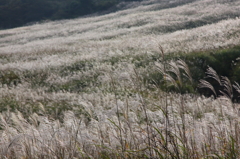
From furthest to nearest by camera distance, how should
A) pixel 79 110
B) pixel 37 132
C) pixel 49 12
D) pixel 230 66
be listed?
1. pixel 49 12
2. pixel 230 66
3. pixel 79 110
4. pixel 37 132

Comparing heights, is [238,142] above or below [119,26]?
below

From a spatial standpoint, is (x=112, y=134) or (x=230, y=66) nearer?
(x=112, y=134)

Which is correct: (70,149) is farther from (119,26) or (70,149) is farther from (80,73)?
(119,26)

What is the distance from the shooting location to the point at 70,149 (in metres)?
3.18

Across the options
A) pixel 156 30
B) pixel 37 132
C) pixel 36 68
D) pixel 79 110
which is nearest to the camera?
pixel 37 132

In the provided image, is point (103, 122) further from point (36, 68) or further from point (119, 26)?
point (119, 26)

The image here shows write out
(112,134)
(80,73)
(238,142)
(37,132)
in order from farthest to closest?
(80,73), (37,132), (112,134), (238,142)

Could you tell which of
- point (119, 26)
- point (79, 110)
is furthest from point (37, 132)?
point (119, 26)

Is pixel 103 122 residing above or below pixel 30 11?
below

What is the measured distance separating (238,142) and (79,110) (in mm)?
5776

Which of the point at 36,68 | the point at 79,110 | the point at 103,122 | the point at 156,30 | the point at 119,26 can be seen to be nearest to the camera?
the point at 103,122

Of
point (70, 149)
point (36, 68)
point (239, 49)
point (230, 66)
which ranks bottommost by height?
point (70, 149)

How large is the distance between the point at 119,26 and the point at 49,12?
5201 cm

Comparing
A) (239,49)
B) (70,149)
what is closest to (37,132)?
(70,149)
